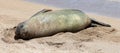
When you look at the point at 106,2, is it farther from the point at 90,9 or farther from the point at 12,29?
the point at 12,29

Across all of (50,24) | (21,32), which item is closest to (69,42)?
(50,24)

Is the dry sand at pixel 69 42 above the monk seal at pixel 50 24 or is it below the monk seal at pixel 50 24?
below

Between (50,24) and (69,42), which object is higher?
(50,24)

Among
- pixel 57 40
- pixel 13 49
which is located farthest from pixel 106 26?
pixel 13 49

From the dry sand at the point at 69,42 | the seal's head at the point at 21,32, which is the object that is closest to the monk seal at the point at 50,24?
the seal's head at the point at 21,32

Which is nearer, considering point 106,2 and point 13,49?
point 13,49

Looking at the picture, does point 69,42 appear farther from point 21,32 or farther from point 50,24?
point 21,32

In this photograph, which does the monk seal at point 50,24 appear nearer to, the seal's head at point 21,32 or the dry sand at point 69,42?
the seal's head at point 21,32

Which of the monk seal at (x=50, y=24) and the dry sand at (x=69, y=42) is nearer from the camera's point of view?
the dry sand at (x=69, y=42)
